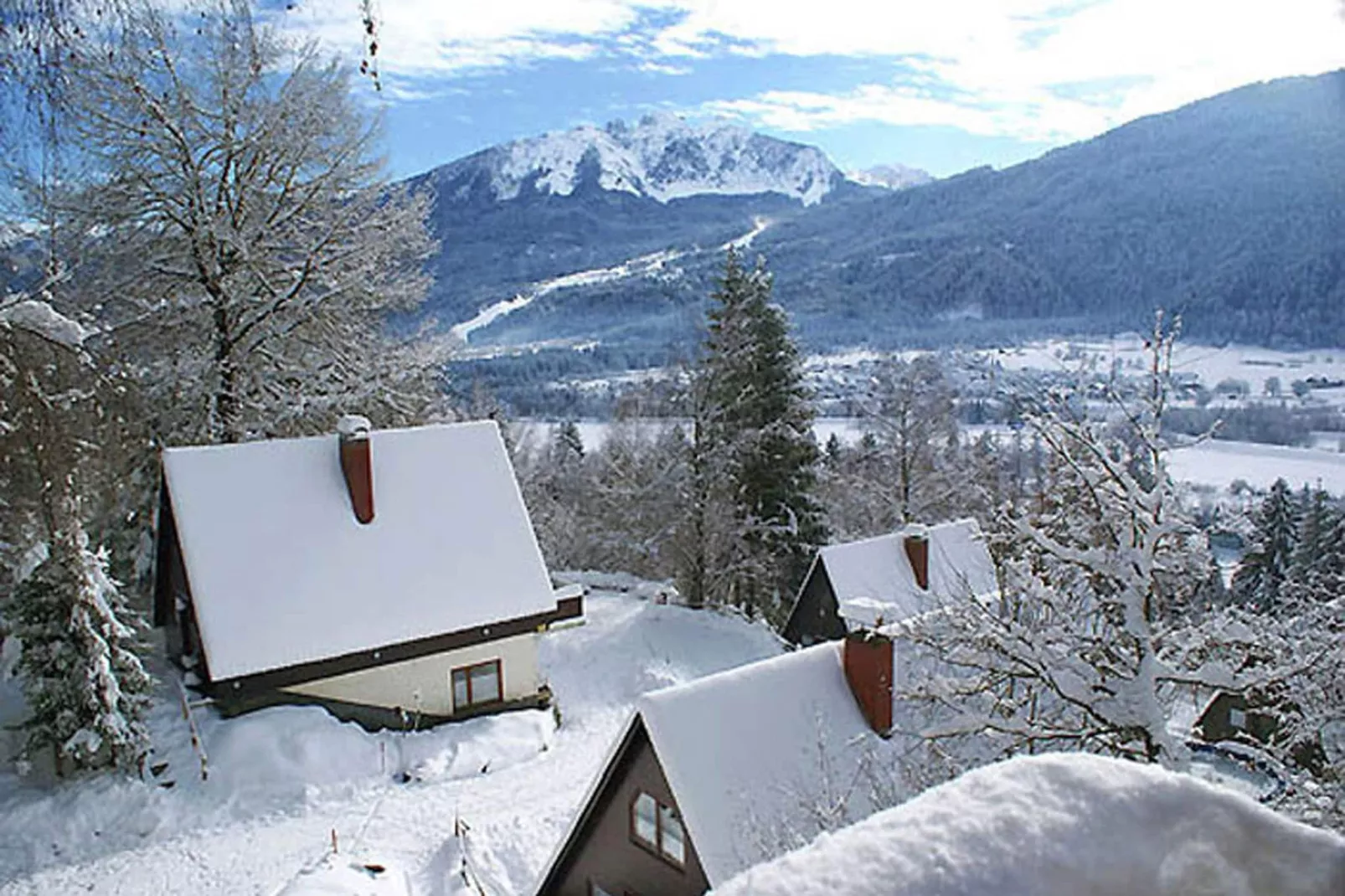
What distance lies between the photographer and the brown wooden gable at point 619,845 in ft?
35.2

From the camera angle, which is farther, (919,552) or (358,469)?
(919,552)

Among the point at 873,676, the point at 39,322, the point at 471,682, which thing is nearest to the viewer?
the point at 39,322

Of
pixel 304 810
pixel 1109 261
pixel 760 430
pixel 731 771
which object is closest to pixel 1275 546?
pixel 760 430

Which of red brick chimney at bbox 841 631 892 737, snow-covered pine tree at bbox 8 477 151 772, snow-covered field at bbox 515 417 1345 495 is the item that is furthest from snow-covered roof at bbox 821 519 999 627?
snow-covered field at bbox 515 417 1345 495

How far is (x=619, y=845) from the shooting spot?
11445 mm

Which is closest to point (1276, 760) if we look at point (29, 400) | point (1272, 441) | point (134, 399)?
point (29, 400)

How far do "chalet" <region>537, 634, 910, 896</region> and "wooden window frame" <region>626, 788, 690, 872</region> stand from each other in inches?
0.6

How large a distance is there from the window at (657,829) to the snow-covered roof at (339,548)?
7173 mm

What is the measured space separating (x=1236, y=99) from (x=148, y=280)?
190061mm

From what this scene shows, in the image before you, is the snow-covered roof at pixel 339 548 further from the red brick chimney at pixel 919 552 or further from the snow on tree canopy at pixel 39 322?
the red brick chimney at pixel 919 552

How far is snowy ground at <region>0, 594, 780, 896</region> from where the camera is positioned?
11.9m

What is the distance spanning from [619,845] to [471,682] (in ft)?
23.1

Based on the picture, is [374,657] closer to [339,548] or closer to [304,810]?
[339,548]

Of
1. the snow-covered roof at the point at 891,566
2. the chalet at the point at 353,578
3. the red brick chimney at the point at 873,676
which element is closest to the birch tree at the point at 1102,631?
the red brick chimney at the point at 873,676
